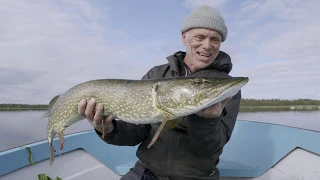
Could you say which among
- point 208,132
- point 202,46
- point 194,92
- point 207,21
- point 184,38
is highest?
point 207,21

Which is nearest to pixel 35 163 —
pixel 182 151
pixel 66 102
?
pixel 66 102

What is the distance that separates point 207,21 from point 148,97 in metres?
1.01

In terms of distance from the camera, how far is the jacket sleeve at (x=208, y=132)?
6.49ft

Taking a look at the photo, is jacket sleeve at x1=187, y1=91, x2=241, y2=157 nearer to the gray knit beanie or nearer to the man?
the man

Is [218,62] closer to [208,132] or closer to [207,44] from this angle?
[207,44]

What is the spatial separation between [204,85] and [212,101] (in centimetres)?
14

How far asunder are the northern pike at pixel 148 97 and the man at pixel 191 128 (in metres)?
0.13

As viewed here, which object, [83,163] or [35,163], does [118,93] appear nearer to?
[35,163]

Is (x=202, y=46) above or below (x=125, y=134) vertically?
above

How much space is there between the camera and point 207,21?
8.41 feet

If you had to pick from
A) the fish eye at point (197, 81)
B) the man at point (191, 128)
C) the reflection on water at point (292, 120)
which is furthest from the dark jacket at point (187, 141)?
the reflection on water at point (292, 120)

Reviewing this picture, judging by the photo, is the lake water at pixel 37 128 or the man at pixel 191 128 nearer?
the man at pixel 191 128

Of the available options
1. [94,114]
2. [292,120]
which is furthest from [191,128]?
[292,120]

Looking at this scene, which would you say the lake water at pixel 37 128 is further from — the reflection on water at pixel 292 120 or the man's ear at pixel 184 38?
the man's ear at pixel 184 38
